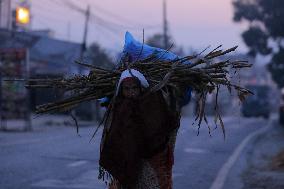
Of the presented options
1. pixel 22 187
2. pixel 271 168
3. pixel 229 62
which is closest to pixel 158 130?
pixel 229 62

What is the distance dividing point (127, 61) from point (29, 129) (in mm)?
19582

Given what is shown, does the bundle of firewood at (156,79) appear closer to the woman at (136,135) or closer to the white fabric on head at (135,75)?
the white fabric on head at (135,75)

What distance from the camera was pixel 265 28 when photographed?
3756 cm

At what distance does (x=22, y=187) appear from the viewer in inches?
348

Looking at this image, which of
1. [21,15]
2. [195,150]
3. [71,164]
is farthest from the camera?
[21,15]

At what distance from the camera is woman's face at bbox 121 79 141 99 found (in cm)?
441

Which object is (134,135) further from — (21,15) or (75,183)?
(21,15)

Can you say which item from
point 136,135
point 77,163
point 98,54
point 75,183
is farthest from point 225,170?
point 98,54

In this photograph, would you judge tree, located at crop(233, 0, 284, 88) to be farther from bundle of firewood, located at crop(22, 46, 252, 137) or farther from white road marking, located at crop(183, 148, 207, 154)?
bundle of firewood, located at crop(22, 46, 252, 137)

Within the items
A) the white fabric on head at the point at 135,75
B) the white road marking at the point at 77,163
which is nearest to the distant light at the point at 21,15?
the white road marking at the point at 77,163

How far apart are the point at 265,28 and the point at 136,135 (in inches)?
1353

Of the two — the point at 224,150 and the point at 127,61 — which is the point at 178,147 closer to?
the point at 224,150

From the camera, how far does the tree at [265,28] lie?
35594mm

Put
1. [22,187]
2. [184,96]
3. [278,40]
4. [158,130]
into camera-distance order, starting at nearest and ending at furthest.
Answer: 1. [158,130]
2. [184,96]
3. [22,187]
4. [278,40]
